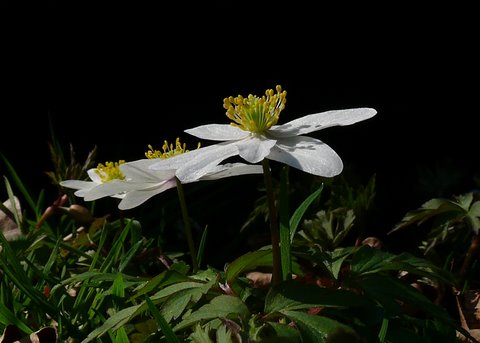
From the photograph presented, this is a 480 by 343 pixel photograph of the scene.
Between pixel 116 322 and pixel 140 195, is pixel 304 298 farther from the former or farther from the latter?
pixel 140 195

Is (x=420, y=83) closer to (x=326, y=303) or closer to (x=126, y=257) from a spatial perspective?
(x=126, y=257)

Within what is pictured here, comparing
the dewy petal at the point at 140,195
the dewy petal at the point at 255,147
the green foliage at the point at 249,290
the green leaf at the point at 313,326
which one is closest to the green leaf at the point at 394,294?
the green foliage at the point at 249,290

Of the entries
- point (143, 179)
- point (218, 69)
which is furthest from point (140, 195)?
point (218, 69)

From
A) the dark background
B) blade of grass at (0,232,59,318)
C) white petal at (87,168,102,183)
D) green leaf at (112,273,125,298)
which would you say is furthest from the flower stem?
the dark background

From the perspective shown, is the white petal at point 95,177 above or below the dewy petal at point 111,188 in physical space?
below

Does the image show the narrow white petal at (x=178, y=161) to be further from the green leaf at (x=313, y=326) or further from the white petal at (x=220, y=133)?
the green leaf at (x=313, y=326)
